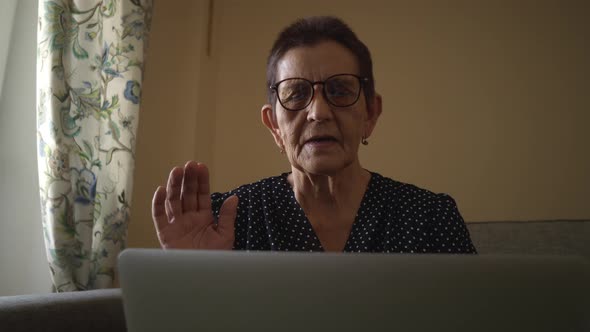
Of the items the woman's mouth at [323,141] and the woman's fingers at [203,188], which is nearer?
the woman's fingers at [203,188]

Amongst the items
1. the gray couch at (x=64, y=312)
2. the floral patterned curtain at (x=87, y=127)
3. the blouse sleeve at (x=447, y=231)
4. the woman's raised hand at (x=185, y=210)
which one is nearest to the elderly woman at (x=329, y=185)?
the blouse sleeve at (x=447, y=231)

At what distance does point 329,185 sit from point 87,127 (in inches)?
31.6

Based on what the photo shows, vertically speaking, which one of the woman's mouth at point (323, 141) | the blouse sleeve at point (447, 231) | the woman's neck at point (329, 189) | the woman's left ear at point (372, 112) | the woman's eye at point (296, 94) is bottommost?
the blouse sleeve at point (447, 231)

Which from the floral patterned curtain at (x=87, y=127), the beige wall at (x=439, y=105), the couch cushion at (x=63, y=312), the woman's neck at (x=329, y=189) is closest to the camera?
the couch cushion at (x=63, y=312)

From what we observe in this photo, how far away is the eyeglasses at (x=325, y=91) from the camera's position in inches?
38.7

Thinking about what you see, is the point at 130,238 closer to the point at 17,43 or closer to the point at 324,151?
the point at 17,43

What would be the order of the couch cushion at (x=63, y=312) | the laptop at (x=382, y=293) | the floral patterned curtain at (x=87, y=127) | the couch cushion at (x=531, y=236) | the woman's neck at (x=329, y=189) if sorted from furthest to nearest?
the couch cushion at (x=531, y=236), the floral patterned curtain at (x=87, y=127), the woman's neck at (x=329, y=189), the couch cushion at (x=63, y=312), the laptop at (x=382, y=293)

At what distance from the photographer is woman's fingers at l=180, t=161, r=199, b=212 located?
29.7 inches

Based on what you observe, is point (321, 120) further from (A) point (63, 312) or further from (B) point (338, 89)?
(A) point (63, 312)

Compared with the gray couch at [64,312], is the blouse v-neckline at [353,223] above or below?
above

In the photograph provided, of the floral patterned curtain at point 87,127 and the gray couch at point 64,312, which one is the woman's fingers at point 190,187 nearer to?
the gray couch at point 64,312

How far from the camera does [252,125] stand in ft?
7.01

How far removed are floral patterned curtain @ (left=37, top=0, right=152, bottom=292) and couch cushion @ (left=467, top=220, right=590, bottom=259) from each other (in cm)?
114

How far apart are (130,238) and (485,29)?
165cm
